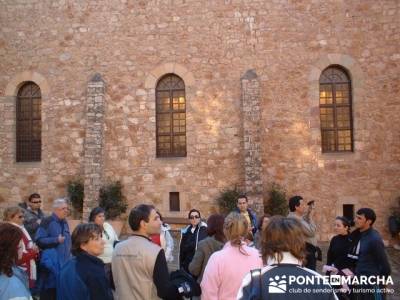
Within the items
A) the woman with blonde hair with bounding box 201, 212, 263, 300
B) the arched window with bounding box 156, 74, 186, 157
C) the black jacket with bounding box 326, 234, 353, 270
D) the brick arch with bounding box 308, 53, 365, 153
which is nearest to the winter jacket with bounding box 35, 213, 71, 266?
the woman with blonde hair with bounding box 201, 212, 263, 300

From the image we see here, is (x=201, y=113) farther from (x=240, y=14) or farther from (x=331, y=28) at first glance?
(x=331, y=28)

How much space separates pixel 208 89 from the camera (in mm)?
14242

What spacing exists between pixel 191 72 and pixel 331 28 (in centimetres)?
450

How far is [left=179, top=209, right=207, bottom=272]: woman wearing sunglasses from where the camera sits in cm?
639

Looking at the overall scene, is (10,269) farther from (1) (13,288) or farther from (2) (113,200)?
(2) (113,200)

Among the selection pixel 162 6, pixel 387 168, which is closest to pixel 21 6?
Result: pixel 162 6

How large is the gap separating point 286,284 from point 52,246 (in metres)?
4.24

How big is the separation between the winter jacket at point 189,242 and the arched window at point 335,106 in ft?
27.4

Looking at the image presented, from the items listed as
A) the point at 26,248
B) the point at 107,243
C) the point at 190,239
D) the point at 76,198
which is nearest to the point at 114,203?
the point at 76,198

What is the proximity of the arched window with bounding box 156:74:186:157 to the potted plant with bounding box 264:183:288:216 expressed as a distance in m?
3.07

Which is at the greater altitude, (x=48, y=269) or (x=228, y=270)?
(x=228, y=270)

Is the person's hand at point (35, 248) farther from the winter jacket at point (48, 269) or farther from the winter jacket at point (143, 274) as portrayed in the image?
the winter jacket at point (143, 274)

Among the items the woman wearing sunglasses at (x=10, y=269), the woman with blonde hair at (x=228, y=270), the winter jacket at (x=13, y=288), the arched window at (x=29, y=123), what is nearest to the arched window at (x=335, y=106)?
the arched window at (x=29, y=123)

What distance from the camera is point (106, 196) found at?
552 inches
